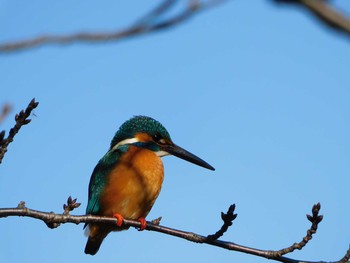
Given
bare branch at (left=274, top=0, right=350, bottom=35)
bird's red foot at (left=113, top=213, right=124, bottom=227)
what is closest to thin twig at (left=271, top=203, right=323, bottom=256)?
bird's red foot at (left=113, top=213, right=124, bottom=227)

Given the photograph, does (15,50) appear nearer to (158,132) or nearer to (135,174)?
(135,174)

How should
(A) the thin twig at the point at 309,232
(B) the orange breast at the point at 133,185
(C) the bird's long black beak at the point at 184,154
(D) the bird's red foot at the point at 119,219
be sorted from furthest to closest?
(C) the bird's long black beak at the point at 184,154 → (B) the orange breast at the point at 133,185 → (D) the bird's red foot at the point at 119,219 → (A) the thin twig at the point at 309,232

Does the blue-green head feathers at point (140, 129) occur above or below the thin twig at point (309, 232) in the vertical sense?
above

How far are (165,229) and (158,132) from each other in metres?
1.88

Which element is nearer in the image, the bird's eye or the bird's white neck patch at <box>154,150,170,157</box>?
the bird's white neck patch at <box>154,150,170,157</box>

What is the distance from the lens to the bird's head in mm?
5645

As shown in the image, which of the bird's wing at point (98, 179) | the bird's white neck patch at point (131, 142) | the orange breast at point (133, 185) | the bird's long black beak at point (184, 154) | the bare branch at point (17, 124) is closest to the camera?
the bare branch at point (17, 124)

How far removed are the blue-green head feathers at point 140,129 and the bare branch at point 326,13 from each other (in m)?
4.74

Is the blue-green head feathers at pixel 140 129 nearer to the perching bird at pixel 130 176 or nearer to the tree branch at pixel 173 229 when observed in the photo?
the perching bird at pixel 130 176

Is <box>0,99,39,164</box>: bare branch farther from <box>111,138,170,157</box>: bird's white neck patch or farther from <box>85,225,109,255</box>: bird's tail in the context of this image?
<box>111,138,170,157</box>: bird's white neck patch

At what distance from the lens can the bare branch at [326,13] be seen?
0.99 meters

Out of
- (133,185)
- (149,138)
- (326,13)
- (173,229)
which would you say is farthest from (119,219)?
(326,13)

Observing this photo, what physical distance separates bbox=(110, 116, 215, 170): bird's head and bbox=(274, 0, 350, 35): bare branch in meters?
4.54

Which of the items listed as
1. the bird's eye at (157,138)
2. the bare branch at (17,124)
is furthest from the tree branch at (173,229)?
the bird's eye at (157,138)
